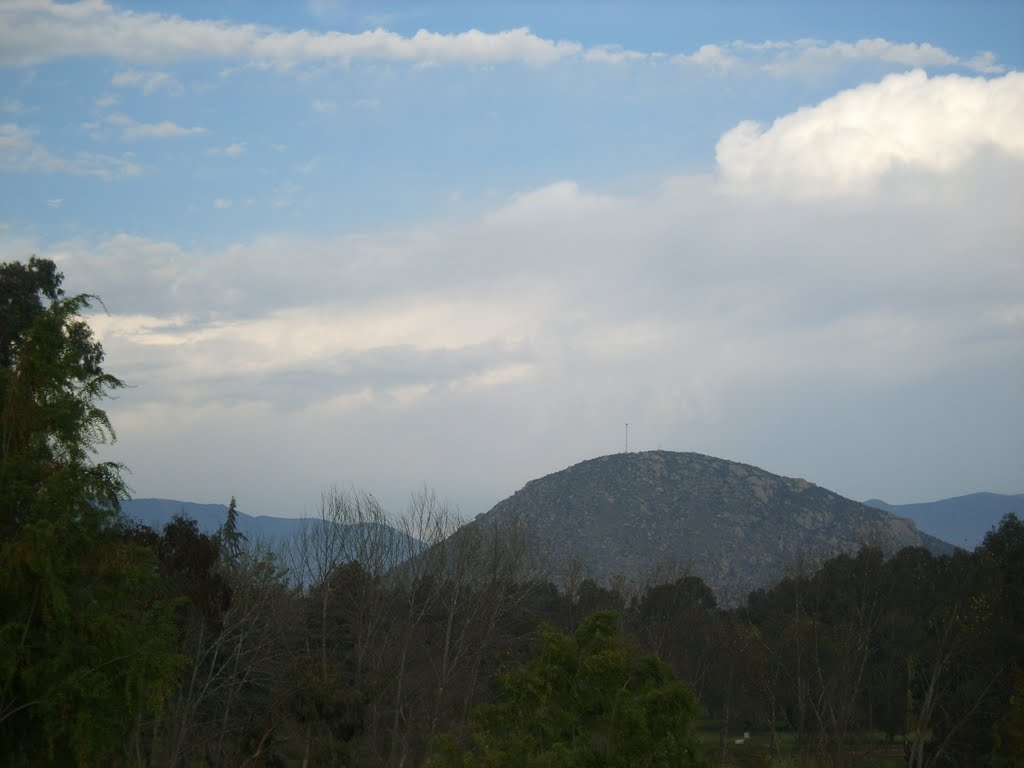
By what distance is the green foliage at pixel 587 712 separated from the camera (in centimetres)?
1492

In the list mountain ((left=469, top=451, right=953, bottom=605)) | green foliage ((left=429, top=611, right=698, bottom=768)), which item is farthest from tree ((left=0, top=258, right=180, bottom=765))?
mountain ((left=469, top=451, right=953, bottom=605))

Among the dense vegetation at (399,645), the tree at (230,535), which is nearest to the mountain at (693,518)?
the dense vegetation at (399,645)

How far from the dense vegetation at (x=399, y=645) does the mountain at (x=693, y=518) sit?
35732 millimetres

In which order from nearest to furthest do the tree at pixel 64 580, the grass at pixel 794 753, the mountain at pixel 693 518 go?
the tree at pixel 64 580 < the grass at pixel 794 753 < the mountain at pixel 693 518

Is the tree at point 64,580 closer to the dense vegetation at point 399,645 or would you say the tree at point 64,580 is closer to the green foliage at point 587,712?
the dense vegetation at point 399,645

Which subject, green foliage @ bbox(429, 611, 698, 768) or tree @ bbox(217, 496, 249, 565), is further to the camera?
tree @ bbox(217, 496, 249, 565)

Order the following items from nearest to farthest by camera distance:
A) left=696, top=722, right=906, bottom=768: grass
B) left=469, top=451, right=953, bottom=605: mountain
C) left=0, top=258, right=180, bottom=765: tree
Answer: left=0, top=258, right=180, bottom=765: tree
left=696, top=722, right=906, bottom=768: grass
left=469, top=451, right=953, bottom=605: mountain

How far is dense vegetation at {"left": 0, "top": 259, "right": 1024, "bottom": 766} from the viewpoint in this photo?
1523 centimetres

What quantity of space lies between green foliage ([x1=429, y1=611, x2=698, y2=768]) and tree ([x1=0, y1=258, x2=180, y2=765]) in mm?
5281

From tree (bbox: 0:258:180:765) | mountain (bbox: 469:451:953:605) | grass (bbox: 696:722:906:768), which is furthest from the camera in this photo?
mountain (bbox: 469:451:953:605)

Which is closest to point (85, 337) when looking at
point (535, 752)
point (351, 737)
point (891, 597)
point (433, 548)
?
point (351, 737)

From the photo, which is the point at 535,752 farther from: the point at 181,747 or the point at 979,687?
the point at 979,687

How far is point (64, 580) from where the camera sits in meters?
15.4

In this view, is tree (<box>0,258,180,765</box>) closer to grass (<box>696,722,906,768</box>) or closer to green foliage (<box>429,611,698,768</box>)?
green foliage (<box>429,611,698,768</box>)
